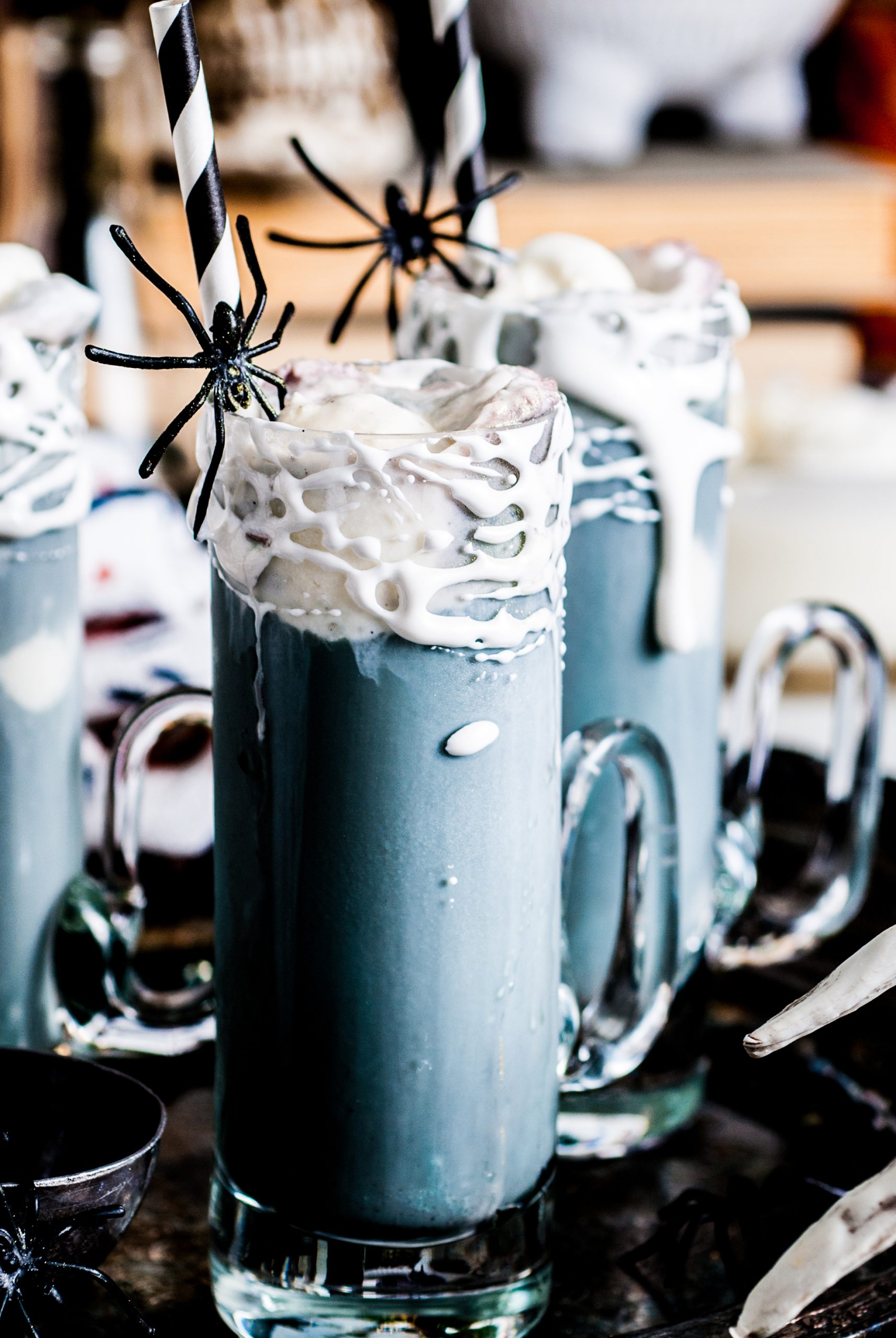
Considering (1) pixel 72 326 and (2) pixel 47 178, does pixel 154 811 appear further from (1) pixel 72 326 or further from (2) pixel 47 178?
(2) pixel 47 178

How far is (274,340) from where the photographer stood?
0.42 meters

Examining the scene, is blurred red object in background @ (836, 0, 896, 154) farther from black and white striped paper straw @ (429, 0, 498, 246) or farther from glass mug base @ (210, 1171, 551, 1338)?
glass mug base @ (210, 1171, 551, 1338)

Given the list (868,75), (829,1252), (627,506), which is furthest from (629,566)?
(868,75)

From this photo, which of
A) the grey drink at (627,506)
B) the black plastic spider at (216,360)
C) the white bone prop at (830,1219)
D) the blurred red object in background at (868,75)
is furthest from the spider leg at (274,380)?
the blurred red object in background at (868,75)

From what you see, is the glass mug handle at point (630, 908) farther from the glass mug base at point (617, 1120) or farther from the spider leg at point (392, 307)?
the spider leg at point (392, 307)

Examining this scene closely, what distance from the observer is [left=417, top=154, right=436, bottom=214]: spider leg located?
57 cm

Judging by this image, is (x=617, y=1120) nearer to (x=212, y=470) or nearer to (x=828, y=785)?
(x=828, y=785)

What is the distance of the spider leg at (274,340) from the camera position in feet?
1.38

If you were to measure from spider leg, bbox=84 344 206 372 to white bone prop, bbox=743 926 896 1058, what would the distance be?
222 mm

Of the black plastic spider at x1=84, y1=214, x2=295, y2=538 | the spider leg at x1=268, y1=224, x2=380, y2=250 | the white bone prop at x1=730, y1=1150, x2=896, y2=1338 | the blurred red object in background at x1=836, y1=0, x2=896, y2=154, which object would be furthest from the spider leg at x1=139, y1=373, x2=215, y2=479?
the blurred red object in background at x1=836, y1=0, x2=896, y2=154

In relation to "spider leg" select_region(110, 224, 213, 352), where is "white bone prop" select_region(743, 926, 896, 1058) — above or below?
below

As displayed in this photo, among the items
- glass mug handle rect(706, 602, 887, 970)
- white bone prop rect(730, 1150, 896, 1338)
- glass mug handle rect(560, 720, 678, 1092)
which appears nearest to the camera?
white bone prop rect(730, 1150, 896, 1338)

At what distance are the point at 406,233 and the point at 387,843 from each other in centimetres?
26

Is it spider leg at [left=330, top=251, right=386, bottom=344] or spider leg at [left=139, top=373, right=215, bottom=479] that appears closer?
spider leg at [left=139, top=373, right=215, bottom=479]
